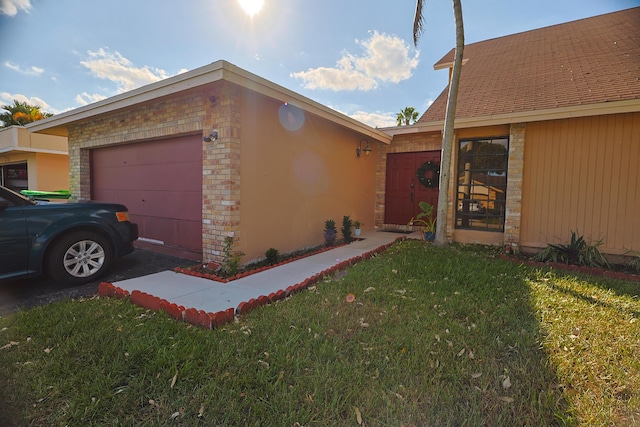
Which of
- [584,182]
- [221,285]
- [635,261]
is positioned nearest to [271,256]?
[221,285]

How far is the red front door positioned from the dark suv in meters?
6.64

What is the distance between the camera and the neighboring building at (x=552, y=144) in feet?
17.0

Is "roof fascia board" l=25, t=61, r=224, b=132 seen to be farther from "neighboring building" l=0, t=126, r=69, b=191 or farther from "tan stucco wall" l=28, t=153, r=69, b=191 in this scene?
"tan stucco wall" l=28, t=153, r=69, b=191

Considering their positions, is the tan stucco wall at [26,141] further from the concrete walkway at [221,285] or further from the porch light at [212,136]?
the concrete walkway at [221,285]

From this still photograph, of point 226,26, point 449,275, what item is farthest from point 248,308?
point 226,26

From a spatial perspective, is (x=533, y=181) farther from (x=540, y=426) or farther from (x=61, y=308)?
(x=61, y=308)

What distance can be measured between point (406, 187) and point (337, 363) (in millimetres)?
6964

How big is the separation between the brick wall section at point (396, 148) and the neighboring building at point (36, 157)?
13.8 metres

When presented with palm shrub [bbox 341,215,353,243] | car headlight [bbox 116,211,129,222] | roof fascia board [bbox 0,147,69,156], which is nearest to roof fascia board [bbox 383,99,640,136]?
palm shrub [bbox 341,215,353,243]

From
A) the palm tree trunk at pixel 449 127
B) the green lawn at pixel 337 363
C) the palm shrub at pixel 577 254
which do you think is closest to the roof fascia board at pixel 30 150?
the green lawn at pixel 337 363

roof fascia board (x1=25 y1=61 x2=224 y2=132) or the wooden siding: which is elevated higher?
roof fascia board (x1=25 y1=61 x2=224 y2=132)

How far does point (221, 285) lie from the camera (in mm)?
3758

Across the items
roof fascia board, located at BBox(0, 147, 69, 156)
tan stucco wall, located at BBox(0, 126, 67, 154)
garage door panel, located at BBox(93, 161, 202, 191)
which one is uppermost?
tan stucco wall, located at BBox(0, 126, 67, 154)

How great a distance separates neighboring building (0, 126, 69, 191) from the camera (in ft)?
39.3
